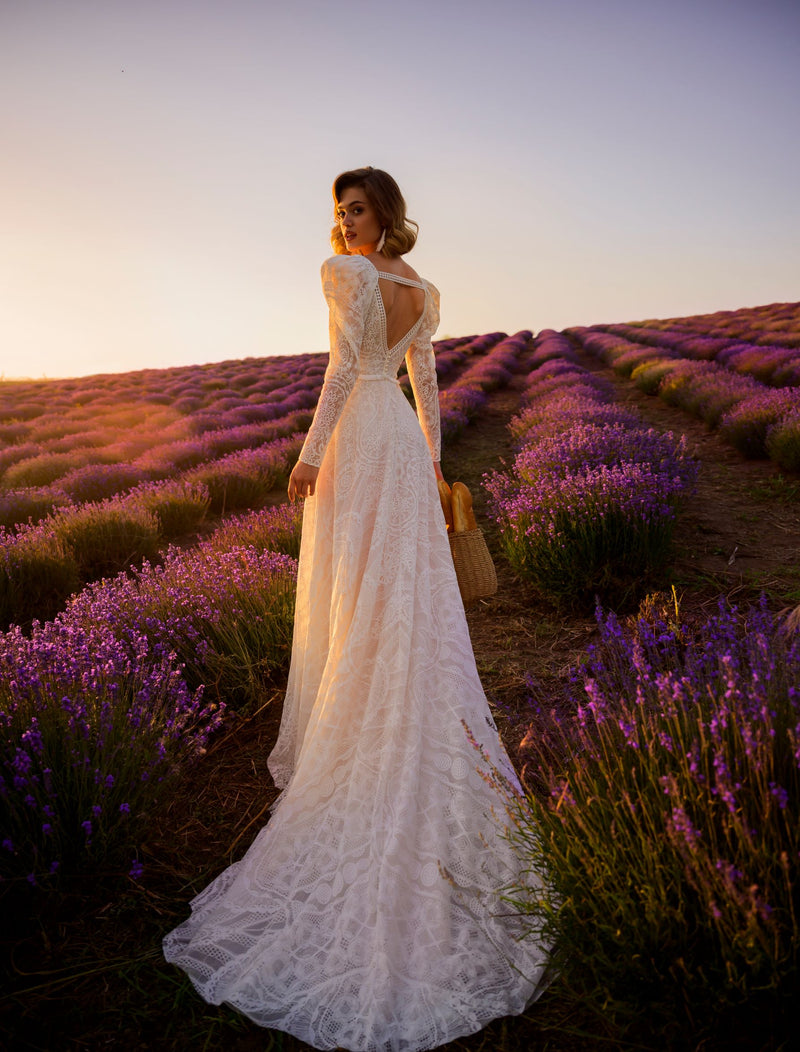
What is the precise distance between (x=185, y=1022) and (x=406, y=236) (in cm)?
239

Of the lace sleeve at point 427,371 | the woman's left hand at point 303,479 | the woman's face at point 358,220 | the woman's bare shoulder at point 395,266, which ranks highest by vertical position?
the woman's face at point 358,220

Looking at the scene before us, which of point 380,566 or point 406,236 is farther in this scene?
point 406,236

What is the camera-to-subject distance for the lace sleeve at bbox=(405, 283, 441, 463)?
2357 mm

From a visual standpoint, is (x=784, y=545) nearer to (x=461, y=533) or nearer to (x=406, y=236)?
(x=461, y=533)

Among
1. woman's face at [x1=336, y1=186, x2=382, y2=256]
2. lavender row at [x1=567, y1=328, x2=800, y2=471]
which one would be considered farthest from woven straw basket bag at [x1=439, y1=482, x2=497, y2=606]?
lavender row at [x1=567, y1=328, x2=800, y2=471]

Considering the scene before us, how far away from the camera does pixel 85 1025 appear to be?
1466 millimetres

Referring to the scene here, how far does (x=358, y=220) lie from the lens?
7.02ft

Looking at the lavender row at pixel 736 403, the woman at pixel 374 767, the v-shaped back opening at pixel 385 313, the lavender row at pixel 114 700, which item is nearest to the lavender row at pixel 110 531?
the lavender row at pixel 114 700

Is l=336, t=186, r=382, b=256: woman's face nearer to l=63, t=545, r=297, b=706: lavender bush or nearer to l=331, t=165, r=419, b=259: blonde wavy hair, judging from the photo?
l=331, t=165, r=419, b=259: blonde wavy hair

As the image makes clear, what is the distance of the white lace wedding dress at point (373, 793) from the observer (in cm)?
146

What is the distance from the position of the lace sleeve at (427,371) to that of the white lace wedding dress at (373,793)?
16 mm

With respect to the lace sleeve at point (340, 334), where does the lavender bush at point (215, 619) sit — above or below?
below

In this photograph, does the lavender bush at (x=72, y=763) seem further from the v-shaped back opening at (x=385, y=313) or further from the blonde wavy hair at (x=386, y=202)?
the blonde wavy hair at (x=386, y=202)

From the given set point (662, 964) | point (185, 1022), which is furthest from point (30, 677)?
point (662, 964)
